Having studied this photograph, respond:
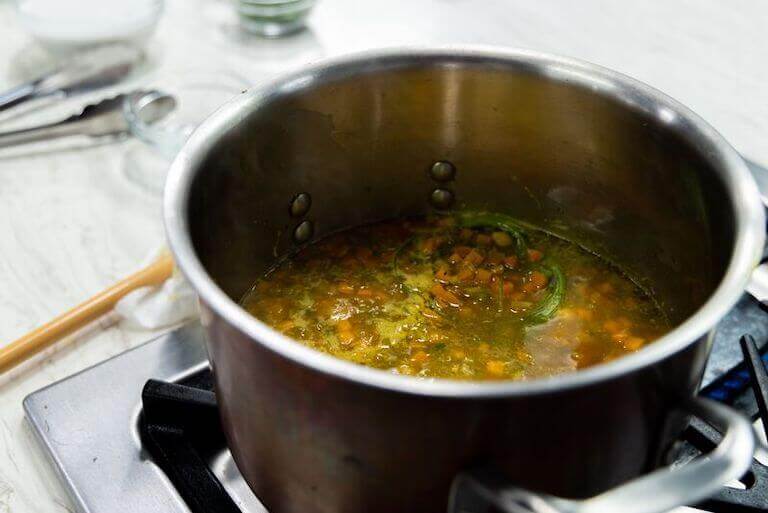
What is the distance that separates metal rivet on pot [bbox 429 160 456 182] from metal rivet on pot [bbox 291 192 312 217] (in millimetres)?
163

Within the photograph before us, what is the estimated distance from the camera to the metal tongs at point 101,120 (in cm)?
144

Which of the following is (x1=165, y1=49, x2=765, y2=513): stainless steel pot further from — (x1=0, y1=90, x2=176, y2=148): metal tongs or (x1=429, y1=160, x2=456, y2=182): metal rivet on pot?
(x1=0, y1=90, x2=176, y2=148): metal tongs

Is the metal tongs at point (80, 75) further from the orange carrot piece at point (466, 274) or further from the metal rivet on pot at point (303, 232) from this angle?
the orange carrot piece at point (466, 274)

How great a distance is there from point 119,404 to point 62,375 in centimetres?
12

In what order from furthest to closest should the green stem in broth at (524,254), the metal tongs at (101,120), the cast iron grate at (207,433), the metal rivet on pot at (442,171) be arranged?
the metal tongs at (101,120) → the metal rivet on pot at (442,171) → the green stem in broth at (524,254) → the cast iron grate at (207,433)

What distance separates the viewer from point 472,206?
1140 mm

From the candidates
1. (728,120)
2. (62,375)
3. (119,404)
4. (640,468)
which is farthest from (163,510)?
(728,120)

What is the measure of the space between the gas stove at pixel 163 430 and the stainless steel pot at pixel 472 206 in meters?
0.10

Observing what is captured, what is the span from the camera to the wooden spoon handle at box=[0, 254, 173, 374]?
1.03m

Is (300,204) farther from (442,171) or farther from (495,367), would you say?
(495,367)

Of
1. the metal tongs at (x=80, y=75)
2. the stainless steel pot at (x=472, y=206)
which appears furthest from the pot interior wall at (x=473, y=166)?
the metal tongs at (x=80, y=75)

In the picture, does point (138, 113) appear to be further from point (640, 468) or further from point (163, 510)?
point (640, 468)

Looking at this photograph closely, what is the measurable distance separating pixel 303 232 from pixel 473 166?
8.8 inches

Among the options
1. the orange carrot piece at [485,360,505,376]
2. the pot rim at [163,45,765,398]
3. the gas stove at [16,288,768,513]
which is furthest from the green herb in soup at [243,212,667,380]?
the pot rim at [163,45,765,398]
